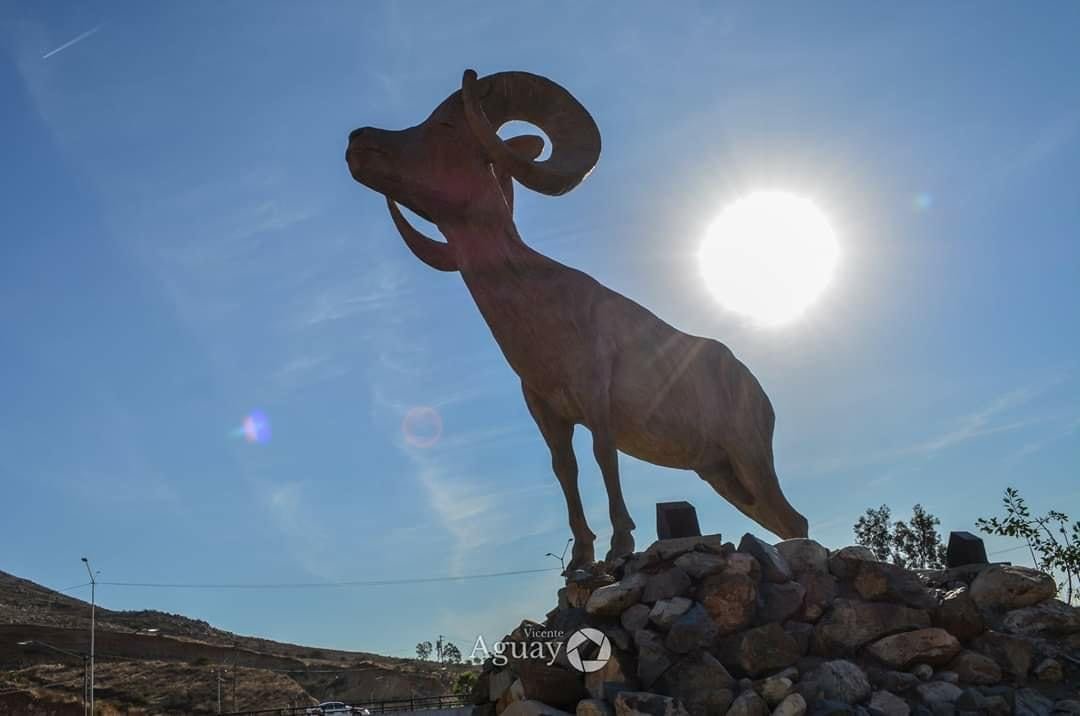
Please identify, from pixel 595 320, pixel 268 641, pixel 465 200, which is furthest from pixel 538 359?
pixel 268 641

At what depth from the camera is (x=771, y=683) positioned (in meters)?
4.39

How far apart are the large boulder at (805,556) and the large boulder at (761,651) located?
0.63 meters

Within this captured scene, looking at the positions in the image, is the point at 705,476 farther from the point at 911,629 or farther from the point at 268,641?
the point at 268,641

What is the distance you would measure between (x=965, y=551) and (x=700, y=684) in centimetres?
259

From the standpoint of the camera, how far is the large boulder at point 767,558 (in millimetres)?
5156

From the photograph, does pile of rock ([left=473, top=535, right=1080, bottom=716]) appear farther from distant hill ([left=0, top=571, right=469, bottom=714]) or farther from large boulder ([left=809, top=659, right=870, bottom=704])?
distant hill ([left=0, top=571, right=469, bottom=714])

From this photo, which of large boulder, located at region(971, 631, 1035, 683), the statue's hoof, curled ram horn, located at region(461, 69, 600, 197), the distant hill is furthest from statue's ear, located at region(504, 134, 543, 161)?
the distant hill

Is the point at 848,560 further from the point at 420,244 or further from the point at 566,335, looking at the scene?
the point at 420,244

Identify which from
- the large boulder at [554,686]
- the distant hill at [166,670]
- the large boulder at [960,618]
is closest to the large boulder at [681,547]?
the large boulder at [554,686]

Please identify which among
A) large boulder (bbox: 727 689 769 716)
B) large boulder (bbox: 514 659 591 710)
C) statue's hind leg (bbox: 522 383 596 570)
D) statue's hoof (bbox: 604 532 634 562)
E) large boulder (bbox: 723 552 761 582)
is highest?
statue's hind leg (bbox: 522 383 596 570)

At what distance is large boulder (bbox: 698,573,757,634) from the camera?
15.9 feet

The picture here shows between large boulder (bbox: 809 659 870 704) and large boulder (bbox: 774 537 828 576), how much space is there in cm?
72

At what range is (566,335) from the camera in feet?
21.3

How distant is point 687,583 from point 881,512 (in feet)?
53.0
